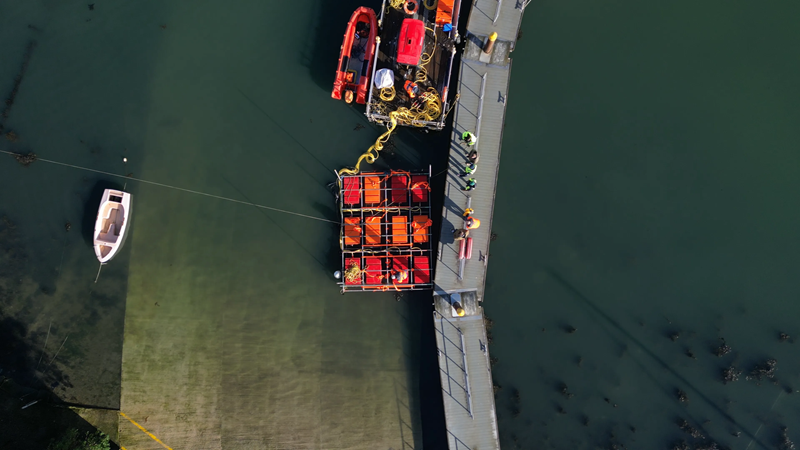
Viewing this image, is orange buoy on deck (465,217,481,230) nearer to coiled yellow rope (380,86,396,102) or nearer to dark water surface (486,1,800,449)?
dark water surface (486,1,800,449)

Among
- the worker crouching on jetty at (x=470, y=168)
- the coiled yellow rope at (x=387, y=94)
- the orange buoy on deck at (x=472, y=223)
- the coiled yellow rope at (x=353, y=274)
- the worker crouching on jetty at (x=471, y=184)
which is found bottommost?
the coiled yellow rope at (x=353, y=274)

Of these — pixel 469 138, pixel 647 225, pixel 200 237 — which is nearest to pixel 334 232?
pixel 200 237

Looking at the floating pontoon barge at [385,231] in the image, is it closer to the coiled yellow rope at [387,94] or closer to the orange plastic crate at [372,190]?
the orange plastic crate at [372,190]

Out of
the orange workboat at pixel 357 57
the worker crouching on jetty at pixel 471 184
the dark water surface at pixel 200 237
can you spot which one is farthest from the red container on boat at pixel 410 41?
the worker crouching on jetty at pixel 471 184

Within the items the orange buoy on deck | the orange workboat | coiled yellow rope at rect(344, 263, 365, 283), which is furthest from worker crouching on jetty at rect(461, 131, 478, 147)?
coiled yellow rope at rect(344, 263, 365, 283)

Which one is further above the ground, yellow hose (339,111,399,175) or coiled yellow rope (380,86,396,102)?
coiled yellow rope (380,86,396,102)

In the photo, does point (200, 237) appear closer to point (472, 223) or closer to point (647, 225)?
point (472, 223)

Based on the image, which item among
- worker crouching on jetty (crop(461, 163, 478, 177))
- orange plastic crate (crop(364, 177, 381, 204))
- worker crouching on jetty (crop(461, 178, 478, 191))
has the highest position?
worker crouching on jetty (crop(461, 163, 478, 177))
